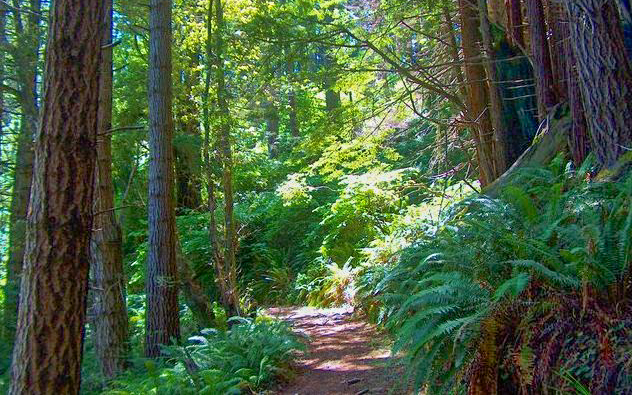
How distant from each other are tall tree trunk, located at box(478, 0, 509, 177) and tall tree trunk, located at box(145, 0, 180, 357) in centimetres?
484

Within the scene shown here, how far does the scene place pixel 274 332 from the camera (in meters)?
8.07

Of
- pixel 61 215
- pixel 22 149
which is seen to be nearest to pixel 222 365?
pixel 61 215

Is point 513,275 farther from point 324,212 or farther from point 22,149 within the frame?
point 324,212

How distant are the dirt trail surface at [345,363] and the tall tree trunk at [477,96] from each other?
3.38m

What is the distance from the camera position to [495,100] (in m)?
8.78

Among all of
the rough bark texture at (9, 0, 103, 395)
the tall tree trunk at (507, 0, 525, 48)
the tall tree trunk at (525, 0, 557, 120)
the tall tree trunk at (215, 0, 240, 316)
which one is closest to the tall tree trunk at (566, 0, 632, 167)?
the tall tree trunk at (525, 0, 557, 120)

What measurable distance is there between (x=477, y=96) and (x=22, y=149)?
318 inches

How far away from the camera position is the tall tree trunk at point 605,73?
5.16m

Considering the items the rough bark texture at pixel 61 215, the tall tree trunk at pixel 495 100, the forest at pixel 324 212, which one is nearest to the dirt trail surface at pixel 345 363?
the forest at pixel 324 212

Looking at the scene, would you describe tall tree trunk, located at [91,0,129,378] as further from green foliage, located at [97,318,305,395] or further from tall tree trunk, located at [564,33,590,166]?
tall tree trunk, located at [564,33,590,166]

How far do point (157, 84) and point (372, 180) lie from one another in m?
6.88

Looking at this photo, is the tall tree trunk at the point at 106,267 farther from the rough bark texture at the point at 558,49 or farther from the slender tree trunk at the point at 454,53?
the rough bark texture at the point at 558,49

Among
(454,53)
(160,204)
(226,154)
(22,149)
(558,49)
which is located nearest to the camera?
(558,49)

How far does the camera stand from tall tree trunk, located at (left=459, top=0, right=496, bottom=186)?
9.56m
